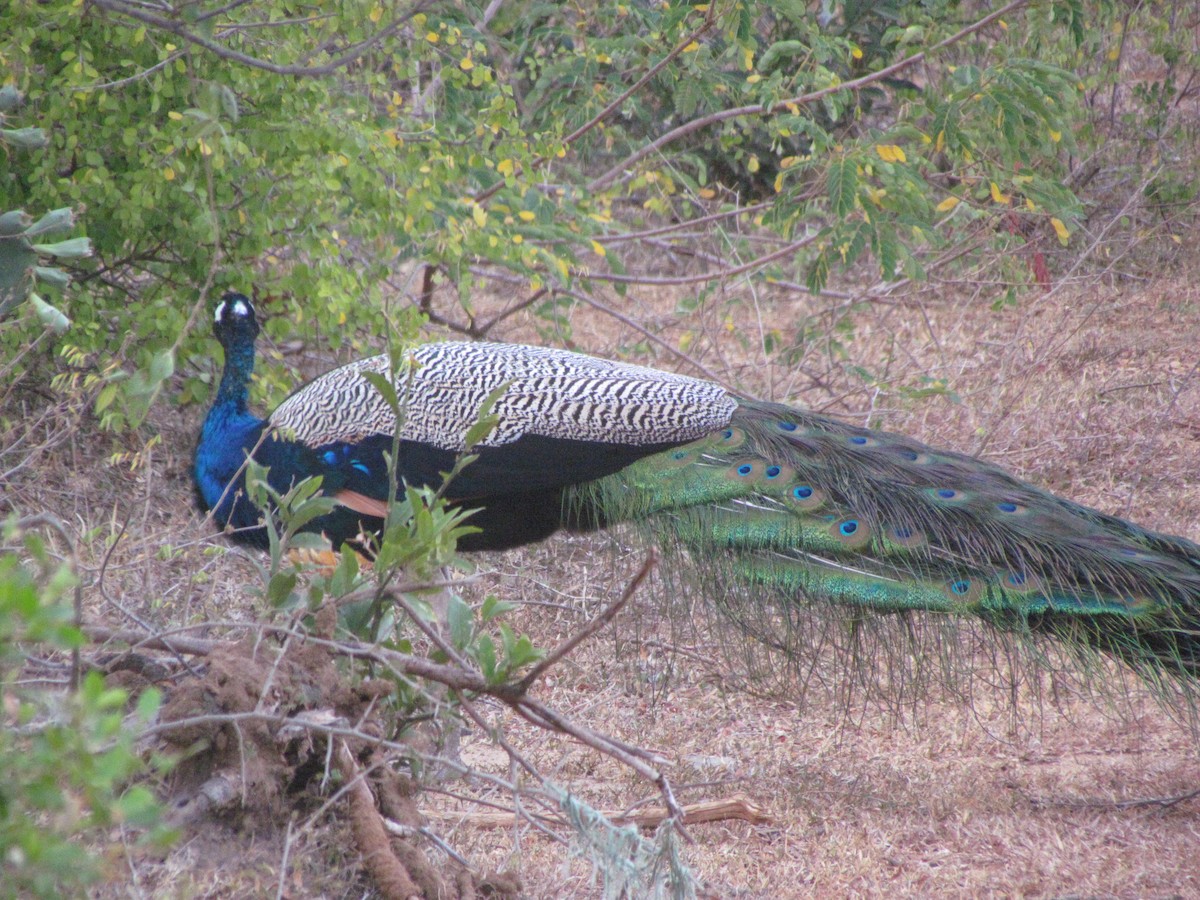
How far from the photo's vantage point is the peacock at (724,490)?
313 cm

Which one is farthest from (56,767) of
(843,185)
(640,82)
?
(640,82)

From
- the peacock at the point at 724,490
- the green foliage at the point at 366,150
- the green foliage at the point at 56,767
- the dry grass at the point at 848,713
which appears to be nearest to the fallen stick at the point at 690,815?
the dry grass at the point at 848,713

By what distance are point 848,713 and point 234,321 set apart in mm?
2335

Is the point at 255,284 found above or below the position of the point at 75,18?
below

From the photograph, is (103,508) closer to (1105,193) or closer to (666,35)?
(666,35)

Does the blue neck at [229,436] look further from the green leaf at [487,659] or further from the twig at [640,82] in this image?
the green leaf at [487,659]

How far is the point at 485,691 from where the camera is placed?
2.09 m

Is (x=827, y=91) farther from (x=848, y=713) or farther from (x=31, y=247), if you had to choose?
(x=31, y=247)

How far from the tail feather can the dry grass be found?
0.82 ft

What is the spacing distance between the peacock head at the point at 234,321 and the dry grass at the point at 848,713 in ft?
1.88

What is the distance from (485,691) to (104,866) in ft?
2.92

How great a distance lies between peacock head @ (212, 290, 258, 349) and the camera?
13.4 feet

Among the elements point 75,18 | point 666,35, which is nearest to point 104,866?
point 75,18

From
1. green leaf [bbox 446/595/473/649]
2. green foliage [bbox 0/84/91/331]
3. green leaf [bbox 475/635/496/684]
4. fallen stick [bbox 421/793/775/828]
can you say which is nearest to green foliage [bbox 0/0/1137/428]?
green foliage [bbox 0/84/91/331]
